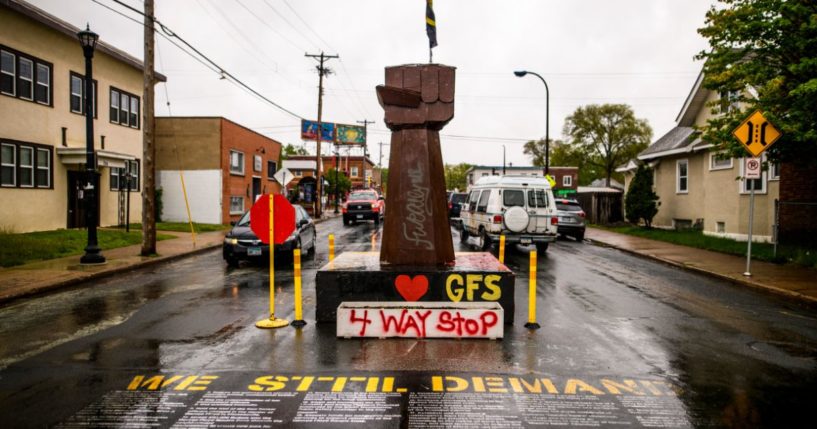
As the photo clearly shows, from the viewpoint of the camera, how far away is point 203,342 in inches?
252

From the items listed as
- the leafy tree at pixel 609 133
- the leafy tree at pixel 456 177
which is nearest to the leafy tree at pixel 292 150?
the leafy tree at pixel 456 177

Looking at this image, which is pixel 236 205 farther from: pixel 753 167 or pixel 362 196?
pixel 753 167

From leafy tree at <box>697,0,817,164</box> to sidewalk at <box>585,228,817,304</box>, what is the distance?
2.87 metres

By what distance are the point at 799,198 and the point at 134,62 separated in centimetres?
2706

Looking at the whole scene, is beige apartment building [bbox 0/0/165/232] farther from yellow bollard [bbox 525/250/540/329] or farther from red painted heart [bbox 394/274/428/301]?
yellow bollard [bbox 525/250/540/329]

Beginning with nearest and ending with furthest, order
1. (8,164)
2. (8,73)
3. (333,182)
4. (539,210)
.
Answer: (539,210) → (8,73) → (8,164) → (333,182)

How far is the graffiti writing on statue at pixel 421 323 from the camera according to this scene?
21.5 feet

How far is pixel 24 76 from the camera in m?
18.2

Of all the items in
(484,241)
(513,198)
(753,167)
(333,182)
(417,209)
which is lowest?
(484,241)

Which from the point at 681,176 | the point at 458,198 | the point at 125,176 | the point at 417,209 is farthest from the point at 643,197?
the point at 125,176

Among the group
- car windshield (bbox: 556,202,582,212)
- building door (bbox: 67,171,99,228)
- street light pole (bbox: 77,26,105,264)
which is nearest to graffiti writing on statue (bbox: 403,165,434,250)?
street light pole (bbox: 77,26,105,264)

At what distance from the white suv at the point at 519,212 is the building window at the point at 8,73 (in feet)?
53.8

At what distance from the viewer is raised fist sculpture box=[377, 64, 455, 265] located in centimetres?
775

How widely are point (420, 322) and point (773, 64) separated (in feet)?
39.4
